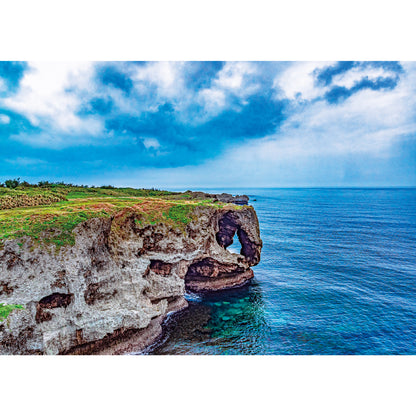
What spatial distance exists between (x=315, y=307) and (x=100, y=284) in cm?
1453

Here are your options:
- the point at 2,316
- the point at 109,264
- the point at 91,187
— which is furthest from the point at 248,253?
the point at 91,187

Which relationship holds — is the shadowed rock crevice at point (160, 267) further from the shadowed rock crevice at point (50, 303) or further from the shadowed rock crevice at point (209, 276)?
the shadowed rock crevice at point (50, 303)

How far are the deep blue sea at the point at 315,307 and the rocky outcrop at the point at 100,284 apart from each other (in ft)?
7.77

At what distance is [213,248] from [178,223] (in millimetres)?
4268

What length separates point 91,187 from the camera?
28328 mm

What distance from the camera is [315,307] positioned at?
1664 centimetres

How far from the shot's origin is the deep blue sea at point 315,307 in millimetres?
12969

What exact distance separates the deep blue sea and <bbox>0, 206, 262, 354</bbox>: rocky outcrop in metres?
2.37

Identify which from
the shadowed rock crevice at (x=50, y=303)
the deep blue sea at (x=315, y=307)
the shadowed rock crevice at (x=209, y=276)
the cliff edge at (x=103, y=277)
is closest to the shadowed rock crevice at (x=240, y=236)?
the deep blue sea at (x=315, y=307)

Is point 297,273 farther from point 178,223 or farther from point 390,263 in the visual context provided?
point 178,223

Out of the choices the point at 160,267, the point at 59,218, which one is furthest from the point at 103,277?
the point at 160,267

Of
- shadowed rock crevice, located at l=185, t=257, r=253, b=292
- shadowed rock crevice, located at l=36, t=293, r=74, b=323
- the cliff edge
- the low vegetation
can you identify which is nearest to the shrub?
the low vegetation

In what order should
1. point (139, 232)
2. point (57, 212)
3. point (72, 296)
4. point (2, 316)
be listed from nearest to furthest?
1. point (2, 316)
2. point (72, 296)
3. point (57, 212)
4. point (139, 232)

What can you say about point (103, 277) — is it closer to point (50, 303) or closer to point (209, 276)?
point (50, 303)
